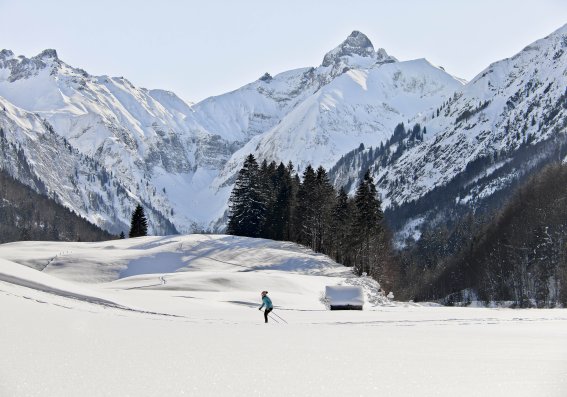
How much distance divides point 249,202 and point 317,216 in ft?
48.2

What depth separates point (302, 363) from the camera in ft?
47.7

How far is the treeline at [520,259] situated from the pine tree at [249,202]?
37.8 metres

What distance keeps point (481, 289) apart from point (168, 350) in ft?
342

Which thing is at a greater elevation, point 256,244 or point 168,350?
A: point 256,244

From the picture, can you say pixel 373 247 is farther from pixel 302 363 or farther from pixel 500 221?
pixel 302 363

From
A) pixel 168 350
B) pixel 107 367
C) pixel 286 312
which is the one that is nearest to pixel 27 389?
pixel 107 367

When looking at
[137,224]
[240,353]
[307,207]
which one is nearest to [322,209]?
[307,207]

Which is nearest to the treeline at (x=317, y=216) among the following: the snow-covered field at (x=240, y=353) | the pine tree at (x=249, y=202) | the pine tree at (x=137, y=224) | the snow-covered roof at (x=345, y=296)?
the pine tree at (x=249, y=202)

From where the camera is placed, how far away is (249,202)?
340 feet

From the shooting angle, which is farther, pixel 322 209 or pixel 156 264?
pixel 322 209

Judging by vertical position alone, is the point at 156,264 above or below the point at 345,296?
above

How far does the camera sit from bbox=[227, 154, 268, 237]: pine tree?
331 feet

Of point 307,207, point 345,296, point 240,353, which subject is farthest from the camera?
point 307,207

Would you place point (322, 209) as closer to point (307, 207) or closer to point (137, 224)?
point (307, 207)
